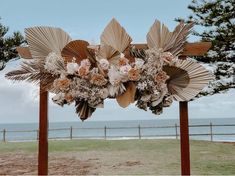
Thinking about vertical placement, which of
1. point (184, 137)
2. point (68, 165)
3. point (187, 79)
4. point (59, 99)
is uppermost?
point (187, 79)

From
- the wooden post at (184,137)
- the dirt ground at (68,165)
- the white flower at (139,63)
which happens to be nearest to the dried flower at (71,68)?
the white flower at (139,63)

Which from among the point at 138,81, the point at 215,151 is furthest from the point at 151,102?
the point at 215,151

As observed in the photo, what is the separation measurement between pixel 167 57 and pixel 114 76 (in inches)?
12.5

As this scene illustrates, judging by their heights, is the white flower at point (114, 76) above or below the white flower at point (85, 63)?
below

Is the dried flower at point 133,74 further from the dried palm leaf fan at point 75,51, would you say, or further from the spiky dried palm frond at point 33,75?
the spiky dried palm frond at point 33,75

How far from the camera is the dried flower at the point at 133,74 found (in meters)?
2.18

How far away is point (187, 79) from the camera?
225 centimetres

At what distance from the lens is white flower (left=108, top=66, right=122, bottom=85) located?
2.20m

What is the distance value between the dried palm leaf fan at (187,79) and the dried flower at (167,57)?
0.05 m

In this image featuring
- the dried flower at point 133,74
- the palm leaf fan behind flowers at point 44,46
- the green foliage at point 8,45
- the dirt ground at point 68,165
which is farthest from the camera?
the green foliage at point 8,45

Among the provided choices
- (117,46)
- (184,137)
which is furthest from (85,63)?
(184,137)

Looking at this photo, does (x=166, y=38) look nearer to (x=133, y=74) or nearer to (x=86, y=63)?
(x=133, y=74)

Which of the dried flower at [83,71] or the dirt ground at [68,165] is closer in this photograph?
the dried flower at [83,71]

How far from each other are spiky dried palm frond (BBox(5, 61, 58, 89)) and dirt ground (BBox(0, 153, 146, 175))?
4546 millimetres
